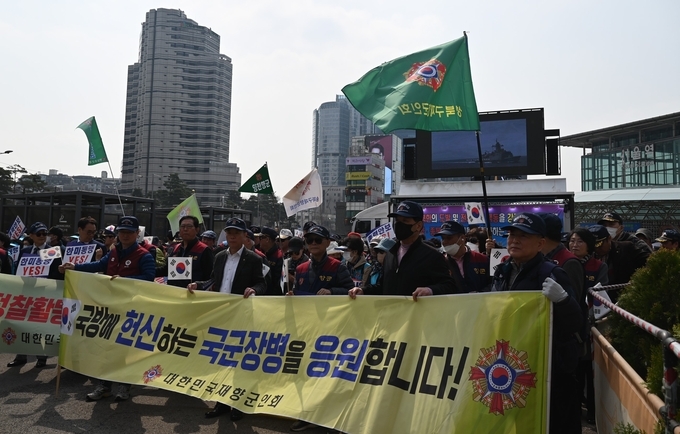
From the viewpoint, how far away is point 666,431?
7.54ft

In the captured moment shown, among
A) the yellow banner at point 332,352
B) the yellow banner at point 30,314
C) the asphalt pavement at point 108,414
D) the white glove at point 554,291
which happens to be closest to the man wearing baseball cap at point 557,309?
the white glove at point 554,291

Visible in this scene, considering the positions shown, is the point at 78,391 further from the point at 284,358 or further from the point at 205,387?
the point at 284,358

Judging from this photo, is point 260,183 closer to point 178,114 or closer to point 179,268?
point 179,268

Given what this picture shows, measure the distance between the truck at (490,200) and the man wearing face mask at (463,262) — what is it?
12.7 metres

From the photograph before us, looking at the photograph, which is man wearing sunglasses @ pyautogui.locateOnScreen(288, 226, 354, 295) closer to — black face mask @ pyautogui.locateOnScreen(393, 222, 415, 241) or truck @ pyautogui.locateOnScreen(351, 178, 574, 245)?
black face mask @ pyautogui.locateOnScreen(393, 222, 415, 241)

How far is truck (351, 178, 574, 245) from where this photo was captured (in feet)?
64.3

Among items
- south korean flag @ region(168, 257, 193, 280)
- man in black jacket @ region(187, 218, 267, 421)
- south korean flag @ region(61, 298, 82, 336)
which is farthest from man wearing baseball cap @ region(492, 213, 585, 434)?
south korean flag @ region(61, 298, 82, 336)

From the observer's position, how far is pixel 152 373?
5.14 meters

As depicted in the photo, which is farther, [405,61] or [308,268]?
[405,61]

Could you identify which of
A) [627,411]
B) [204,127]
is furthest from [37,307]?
[204,127]

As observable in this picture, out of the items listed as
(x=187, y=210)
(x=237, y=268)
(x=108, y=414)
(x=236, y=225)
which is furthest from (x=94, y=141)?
(x=108, y=414)

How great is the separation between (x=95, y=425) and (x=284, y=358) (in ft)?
6.31

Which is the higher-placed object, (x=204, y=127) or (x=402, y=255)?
(x=204, y=127)

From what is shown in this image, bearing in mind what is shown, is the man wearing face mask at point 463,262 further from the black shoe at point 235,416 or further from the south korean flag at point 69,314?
the south korean flag at point 69,314
